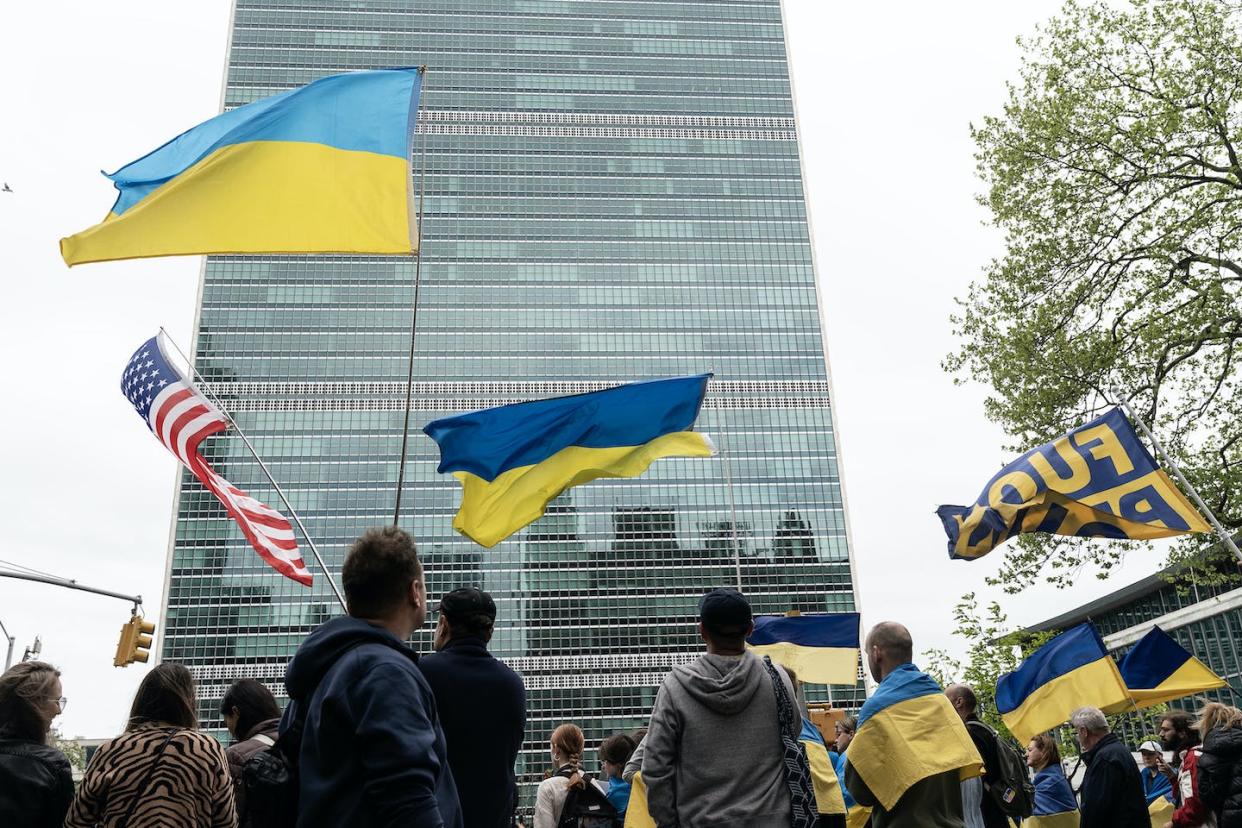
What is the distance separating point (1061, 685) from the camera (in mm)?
9867

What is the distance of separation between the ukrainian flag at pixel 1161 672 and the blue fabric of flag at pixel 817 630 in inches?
182

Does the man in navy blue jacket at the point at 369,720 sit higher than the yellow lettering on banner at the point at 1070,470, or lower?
lower

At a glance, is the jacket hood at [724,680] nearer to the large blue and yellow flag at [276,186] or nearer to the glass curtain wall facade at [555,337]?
the large blue and yellow flag at [276,186]

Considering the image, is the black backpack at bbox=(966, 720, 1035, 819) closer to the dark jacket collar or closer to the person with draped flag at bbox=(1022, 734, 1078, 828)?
the dark jacket collar

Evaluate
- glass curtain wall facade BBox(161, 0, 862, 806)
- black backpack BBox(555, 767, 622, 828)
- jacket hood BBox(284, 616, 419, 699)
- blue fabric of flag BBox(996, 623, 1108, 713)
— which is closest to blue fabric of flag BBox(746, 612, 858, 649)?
blue fabric of flag BBox(996, 623, 1108, 713)

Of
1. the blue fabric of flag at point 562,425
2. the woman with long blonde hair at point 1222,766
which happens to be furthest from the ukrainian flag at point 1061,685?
the blue fabric of flag at point 562,425

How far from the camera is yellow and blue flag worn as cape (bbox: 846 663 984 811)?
512 cm

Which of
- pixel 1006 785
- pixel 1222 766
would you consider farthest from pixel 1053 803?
pixel 1006 785

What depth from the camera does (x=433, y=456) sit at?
326 ft

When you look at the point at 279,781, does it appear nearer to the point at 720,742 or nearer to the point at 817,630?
the point at 720,742

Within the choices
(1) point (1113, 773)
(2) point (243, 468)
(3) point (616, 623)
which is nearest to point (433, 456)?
(2) point (243, 468)

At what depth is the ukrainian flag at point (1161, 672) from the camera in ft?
34.6

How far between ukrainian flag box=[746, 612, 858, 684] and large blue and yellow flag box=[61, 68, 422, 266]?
891 cm

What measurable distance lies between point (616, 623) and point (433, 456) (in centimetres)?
2402
